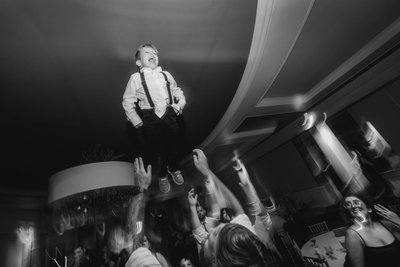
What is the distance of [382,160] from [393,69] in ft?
2.95

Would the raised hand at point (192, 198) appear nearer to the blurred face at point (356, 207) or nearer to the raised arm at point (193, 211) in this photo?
the raised arm at point (193, 211)

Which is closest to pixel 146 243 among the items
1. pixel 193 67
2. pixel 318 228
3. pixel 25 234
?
pixel 25 234

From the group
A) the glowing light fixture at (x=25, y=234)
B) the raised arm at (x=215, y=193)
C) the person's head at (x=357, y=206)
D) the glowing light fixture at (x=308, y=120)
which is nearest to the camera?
the glowing light fixture at (x=25, y=234)

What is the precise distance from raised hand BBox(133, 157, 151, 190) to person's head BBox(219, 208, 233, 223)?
0.66 metres

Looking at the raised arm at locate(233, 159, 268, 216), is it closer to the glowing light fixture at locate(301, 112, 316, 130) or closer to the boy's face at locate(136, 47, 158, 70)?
the glowing light fixture at locate(301, 112, 316, 130)

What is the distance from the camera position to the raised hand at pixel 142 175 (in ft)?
6.09

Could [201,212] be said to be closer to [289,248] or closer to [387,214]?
[289,248]

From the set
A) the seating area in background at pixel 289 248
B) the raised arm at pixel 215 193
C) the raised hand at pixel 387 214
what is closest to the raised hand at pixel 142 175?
the raised arm at pixel 215 193

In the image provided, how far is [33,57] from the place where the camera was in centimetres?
178

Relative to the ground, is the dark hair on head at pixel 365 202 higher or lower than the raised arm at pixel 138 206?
lower

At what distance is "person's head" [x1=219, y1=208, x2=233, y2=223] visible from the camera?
1.77 m

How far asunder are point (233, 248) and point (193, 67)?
1.67 meters

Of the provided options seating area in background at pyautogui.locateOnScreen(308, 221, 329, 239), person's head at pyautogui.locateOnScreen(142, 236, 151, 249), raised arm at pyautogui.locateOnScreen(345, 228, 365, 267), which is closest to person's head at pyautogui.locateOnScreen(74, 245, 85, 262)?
person's head at pyautogui.locateOnScreen(142, 236, 151, 249)

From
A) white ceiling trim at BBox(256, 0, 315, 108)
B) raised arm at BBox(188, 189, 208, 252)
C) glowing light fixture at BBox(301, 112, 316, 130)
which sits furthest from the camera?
glowing light fixture at BBox(301, 112, 316, 130)
